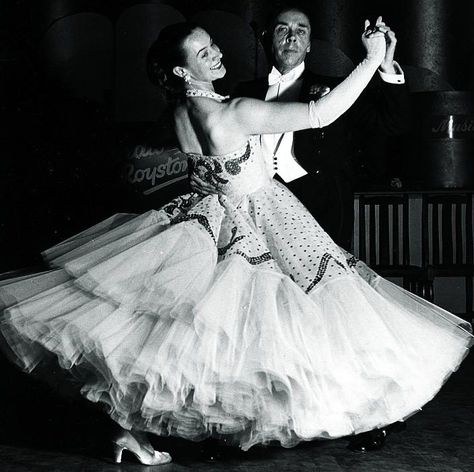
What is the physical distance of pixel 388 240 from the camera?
5.11 m

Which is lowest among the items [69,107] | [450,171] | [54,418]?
[54,418]

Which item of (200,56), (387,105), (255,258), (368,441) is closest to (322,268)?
(255,258)

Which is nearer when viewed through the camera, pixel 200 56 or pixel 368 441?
pixel 200 56

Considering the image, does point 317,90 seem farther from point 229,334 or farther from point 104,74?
point 104,74

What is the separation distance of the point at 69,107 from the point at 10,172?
0.53 m

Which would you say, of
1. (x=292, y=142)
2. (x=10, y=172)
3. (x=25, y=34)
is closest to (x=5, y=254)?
(x=10, y=172)

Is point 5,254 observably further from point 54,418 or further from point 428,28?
point 428,28

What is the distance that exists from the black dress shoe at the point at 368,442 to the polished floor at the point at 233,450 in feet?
0.07

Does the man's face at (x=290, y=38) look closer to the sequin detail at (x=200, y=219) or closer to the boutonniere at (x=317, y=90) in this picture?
the boutonniere at (x=317, y=90)

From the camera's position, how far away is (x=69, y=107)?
536cm

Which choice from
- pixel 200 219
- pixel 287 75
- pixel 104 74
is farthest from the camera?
pixel 104 74

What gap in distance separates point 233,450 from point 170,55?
1228 mm

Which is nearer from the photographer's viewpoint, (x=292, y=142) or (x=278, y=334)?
(x=278, y=334)

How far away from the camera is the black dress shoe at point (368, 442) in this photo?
276cm
